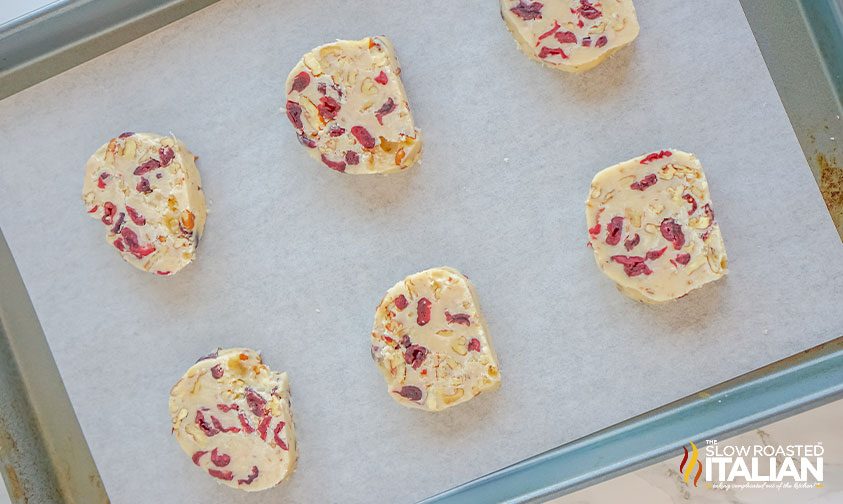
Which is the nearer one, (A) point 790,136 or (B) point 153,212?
(A) point 790,136

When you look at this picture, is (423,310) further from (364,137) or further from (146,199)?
(146,199)

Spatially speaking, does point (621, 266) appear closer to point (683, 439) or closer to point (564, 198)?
point (564, 198)

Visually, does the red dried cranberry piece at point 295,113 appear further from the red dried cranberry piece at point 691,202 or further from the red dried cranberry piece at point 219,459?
the red dried cranberry piece at point 691,202

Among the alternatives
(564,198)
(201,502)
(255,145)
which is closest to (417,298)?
(564,198)

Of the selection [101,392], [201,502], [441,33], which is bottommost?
[201,502]

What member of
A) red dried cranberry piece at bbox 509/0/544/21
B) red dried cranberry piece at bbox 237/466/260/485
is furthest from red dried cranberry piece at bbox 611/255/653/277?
red dried cranberry piece at bbox 237/466/260/485

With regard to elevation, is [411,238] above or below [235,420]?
above

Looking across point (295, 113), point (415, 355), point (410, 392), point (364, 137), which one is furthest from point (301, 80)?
point (410, 392)

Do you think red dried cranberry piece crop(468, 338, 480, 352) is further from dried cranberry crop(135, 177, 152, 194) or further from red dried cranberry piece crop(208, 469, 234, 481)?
dried cranberry crop(135, 177, 152, 194)
